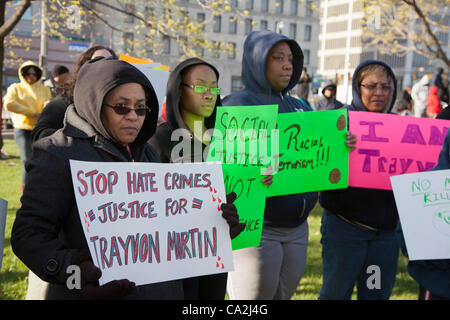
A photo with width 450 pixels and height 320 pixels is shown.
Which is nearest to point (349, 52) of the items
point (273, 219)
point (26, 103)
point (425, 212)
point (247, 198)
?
point (26, 103)

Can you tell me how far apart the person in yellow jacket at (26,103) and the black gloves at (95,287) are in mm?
6009

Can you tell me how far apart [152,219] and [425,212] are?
141 centimetres

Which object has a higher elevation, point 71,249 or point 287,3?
point 287,3

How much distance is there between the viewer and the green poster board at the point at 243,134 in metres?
3.17

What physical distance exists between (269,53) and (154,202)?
169cm

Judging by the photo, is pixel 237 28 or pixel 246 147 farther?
pixel 237 28

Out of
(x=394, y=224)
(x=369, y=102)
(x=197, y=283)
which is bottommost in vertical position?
(x=197, y=283)

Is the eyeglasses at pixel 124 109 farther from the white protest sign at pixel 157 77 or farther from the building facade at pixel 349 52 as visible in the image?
the building facade at pixel 349 52

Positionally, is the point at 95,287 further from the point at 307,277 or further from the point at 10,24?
the point at 10,24

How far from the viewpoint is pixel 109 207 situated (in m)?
2.22

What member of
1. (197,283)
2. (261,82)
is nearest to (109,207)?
(197,283)

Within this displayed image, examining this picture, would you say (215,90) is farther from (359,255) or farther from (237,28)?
(237,28)

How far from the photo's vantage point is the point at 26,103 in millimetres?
7844

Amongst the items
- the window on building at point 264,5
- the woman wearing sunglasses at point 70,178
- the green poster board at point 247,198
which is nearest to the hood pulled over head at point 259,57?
the green poster board at point 247,198
